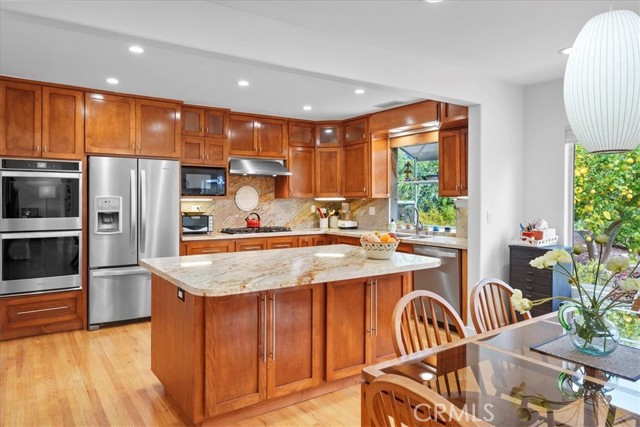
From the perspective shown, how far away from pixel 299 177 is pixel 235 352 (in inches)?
148

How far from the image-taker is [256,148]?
5.57 meters

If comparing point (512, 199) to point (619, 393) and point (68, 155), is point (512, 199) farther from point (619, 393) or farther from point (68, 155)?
point (68, 155)

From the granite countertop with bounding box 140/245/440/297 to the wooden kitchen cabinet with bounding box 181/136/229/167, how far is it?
2148 mm

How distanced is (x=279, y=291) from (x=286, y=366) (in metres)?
0.49

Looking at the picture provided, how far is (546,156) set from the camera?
4.20 metres

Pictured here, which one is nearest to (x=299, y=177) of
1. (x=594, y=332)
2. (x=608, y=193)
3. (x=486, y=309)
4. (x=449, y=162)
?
(x=449, y=162)

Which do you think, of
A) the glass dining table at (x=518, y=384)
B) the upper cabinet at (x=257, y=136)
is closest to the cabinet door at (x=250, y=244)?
the upper cabinet at (x=257, y=136)

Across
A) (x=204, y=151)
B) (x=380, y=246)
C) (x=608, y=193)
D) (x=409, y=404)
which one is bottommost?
(x=409, y=404)

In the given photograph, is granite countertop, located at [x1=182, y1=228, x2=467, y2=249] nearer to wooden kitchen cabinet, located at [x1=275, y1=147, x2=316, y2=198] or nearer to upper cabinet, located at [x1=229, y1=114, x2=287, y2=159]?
wooden kitchen cabinet, located at [x1=275, y1=147, x2=316, y2=198]

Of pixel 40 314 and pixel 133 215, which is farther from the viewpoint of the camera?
pixel 133 215

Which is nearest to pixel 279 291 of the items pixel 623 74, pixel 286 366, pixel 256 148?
pixel 286 366

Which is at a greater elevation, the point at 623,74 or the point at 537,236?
the point at 623,74

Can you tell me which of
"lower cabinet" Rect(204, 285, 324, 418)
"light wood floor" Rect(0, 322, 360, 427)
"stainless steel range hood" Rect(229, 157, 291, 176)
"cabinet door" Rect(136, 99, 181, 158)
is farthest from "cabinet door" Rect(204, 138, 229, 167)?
"lower cabinet" Rect(204, 285, 324, 418)

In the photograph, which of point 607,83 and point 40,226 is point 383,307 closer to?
point 607,83
